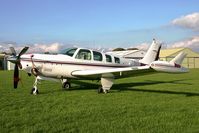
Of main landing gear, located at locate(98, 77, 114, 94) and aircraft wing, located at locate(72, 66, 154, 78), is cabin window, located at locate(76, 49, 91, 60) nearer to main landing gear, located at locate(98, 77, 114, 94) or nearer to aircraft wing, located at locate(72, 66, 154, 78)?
aircraft wing, located at locate(72, 66, 154, 78)

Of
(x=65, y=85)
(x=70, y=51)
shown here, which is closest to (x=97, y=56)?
(x=70, y=51)

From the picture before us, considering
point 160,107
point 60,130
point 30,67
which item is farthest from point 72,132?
point 30,67

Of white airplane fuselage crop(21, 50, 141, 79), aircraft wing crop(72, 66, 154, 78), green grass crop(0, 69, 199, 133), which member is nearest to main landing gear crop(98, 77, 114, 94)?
aircraft wing crop(72, 66, 154, 78)

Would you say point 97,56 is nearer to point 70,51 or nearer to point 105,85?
point 70,51

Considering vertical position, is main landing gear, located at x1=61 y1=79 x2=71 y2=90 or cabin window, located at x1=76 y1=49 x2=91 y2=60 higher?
cabin window, located at x1=76 y1=49 x2=91 y2=60

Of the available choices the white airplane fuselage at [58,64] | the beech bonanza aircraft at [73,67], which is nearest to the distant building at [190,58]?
the beech bonanza aircraft at [73,67]

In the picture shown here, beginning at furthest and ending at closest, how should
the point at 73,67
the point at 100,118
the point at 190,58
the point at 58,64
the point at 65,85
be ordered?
the point at 190,58 < the point at 65,85 < the point at 73,67 < the point at 58,64 < the point at 100,118

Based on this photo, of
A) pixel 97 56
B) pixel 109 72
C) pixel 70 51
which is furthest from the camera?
pixel 97 56

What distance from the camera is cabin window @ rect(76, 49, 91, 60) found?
53.2 ft

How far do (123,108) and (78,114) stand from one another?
1722mm

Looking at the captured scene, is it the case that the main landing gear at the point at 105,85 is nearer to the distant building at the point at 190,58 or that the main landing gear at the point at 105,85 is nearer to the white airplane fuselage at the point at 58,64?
the white airplane fuselage at the point at 58,64

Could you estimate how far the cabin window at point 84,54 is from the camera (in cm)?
1620

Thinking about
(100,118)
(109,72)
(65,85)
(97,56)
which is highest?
(97,56)

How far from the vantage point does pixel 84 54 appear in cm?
1633
